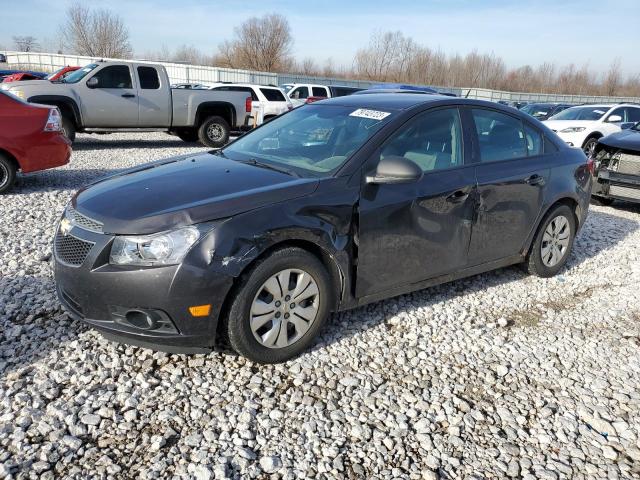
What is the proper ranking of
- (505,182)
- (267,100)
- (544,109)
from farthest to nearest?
(544,109), (267,100), (505,182)

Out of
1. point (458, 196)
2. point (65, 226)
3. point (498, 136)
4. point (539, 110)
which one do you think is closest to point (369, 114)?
Answer: point (458, 196)

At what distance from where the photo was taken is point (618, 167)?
843cm

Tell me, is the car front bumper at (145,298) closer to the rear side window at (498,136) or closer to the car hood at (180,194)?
the car hood at (180,194)

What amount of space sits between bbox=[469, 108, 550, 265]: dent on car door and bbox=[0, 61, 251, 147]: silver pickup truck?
1015cm

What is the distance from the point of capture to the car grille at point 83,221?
3170 mm

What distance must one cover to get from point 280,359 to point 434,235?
148 cm

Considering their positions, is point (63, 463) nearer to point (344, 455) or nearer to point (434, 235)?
point (344, 455)

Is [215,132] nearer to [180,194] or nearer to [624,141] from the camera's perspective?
[624,141]

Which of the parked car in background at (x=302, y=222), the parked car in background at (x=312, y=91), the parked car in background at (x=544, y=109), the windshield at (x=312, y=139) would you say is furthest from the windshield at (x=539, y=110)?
the windshield at (x=312, y=139)

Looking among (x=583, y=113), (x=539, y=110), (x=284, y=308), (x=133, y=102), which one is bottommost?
(x=284, y=308)

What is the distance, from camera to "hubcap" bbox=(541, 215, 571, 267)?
512cm

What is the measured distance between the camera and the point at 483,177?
430 centimetres

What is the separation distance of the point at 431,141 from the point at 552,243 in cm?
192

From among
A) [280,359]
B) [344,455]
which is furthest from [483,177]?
[344,455]
